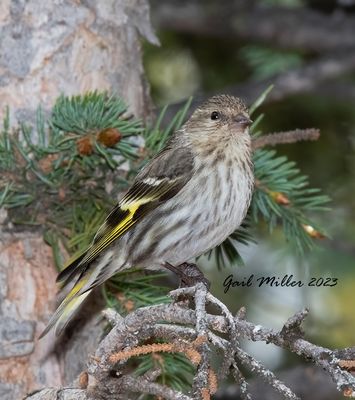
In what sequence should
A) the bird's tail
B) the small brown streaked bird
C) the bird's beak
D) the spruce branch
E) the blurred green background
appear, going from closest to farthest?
the spruce branch → the bird's tail → the small brown streaked bird → the bird's beak → the blurred green background

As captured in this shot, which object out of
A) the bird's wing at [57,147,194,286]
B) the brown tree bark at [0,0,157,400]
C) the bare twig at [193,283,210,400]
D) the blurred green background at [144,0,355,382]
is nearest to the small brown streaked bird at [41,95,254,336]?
the bird's wing at [57,147,194,286]

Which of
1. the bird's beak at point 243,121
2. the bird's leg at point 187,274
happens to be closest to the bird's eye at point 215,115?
the bird's beak at point 243,121

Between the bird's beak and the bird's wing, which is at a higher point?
the bird's beak

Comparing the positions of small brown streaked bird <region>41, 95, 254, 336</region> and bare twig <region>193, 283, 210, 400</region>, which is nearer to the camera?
bare twig <region>193, 283, 210, 400</region>

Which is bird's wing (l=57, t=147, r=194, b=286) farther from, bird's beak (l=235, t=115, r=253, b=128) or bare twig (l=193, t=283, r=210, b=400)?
bare twig (l=193, t=283, r=210, b=400)

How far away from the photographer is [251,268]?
5.14m

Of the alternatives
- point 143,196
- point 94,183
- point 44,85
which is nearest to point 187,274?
point 143,196

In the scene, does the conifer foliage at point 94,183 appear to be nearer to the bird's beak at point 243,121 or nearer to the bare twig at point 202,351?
the bird's beak at point 243,121

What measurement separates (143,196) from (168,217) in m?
0.13

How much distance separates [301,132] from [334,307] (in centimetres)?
212

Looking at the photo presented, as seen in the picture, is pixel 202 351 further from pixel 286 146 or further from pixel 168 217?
pixel 286 146

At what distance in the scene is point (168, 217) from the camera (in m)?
3.44

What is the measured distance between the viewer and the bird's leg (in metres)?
3.35

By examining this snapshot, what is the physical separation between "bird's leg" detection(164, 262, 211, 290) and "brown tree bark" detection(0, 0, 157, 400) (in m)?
0.36
